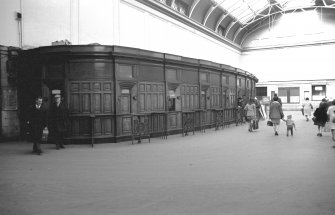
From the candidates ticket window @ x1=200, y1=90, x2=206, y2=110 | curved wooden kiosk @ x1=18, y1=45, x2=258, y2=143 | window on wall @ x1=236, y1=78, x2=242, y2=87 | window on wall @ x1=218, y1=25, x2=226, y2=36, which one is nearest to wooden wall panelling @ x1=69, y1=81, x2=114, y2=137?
curved wooden kiosk @ x1=18, y1=45, x2=258, y2=143

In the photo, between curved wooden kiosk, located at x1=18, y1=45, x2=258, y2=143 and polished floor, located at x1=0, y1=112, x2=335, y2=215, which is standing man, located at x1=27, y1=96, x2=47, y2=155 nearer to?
polished floor, located at x1=0, y1=112, x2=335, y2=215

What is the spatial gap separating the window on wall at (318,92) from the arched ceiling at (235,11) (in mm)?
9850

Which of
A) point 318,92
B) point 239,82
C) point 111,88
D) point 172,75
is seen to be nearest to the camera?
point 111,88

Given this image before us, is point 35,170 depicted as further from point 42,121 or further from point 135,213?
point 135,213

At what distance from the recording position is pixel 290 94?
133ft

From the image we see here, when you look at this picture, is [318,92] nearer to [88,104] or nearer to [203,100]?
[203,100]

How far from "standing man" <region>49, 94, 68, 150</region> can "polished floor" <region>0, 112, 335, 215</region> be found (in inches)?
30.3

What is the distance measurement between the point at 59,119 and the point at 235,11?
29.8 m

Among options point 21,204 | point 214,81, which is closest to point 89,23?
point 214,81

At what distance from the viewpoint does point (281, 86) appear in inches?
1617

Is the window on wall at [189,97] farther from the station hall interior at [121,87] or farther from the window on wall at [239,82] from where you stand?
the window on wall at [239,82]

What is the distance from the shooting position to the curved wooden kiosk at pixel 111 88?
37.5 ft

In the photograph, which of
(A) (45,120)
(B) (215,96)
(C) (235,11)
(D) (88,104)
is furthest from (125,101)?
(C) (235,11)

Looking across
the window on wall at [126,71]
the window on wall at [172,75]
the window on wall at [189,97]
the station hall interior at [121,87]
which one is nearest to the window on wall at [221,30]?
the station hall interior at [121,87]
